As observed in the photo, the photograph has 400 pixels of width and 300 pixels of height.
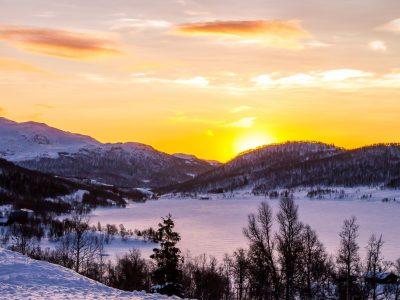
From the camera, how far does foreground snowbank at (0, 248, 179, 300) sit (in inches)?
1078

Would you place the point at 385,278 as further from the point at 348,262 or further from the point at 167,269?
the point at 167,269

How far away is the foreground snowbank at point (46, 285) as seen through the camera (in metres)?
27.4

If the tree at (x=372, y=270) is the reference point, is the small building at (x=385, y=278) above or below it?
below

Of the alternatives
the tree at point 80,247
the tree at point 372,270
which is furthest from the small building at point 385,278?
the tree at point 80,247

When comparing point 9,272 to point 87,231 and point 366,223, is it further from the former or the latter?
point 366,223

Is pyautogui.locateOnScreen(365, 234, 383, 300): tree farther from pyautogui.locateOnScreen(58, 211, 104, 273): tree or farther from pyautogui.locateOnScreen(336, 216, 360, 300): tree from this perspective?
pyautogui.locateOnScreen(58, 211, 104, 273): tree

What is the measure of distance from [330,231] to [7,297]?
129459 millimetres

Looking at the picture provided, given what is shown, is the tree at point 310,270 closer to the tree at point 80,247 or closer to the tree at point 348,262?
the tree at point 348,262

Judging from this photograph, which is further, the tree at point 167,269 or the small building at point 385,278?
the small building at point 385,278

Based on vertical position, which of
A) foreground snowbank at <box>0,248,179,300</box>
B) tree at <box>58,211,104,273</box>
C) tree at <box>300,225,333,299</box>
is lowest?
tree at <box>58,211,104,273</box>

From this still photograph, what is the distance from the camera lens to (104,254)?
4267 inches

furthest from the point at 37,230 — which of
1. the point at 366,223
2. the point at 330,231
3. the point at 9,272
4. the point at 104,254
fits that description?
the point at 9,272

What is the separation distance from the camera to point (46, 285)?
2973 centimetres

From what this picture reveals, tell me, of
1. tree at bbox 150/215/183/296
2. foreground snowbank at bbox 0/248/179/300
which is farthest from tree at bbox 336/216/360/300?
foreground snowbank at bbox 0/248/179/300
